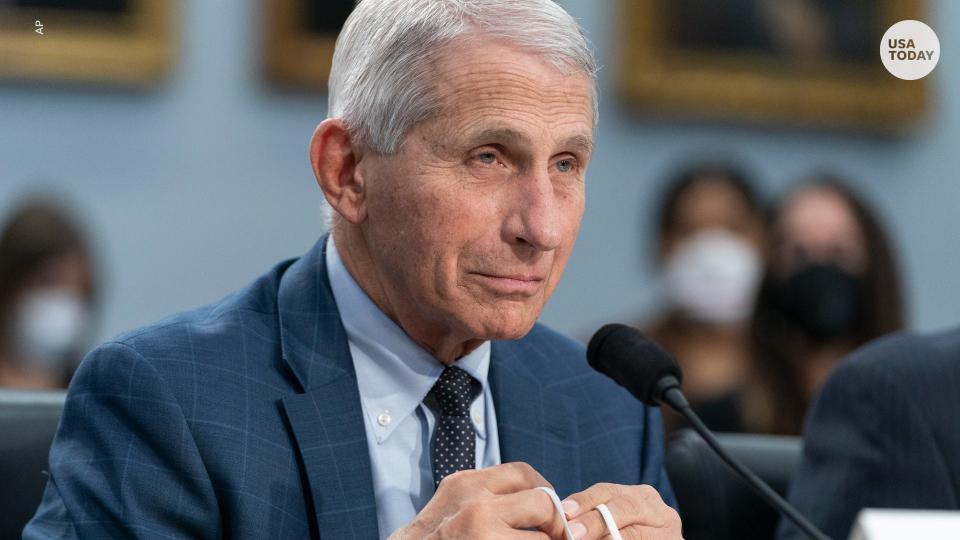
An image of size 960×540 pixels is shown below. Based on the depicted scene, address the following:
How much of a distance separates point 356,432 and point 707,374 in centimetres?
250

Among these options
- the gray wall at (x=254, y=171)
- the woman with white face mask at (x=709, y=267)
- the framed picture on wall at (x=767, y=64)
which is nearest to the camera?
the woman with white face mask at (x=709, y=267)

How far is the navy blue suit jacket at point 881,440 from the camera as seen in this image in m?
2.18

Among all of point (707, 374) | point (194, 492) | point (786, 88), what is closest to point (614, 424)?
point (194, 492)

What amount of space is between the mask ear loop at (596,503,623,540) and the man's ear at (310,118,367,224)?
486 millimetres

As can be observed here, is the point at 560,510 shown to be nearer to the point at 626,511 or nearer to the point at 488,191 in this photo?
Answer: the point at 626,511

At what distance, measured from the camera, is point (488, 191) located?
1736 mm

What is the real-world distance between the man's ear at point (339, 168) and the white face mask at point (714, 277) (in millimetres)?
2655

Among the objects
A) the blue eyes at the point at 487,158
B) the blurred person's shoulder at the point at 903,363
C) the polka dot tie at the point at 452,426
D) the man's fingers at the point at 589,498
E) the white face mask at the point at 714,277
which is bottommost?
the white face mask at the point at 714,277

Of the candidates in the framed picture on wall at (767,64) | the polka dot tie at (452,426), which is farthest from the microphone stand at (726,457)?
the framed picture on wall at (767,64)

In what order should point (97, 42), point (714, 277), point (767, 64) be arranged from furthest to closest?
point (767, 64), point (97, 42), point (714, 277)

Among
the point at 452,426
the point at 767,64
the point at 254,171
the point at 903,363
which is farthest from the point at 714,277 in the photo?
the point at 452,426

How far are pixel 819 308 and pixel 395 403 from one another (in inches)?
82.4

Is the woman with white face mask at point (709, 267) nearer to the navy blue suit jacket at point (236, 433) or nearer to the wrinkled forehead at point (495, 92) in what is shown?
the navy blue suit jacket at point (236, 433)

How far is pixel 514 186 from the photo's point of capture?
1.74m
